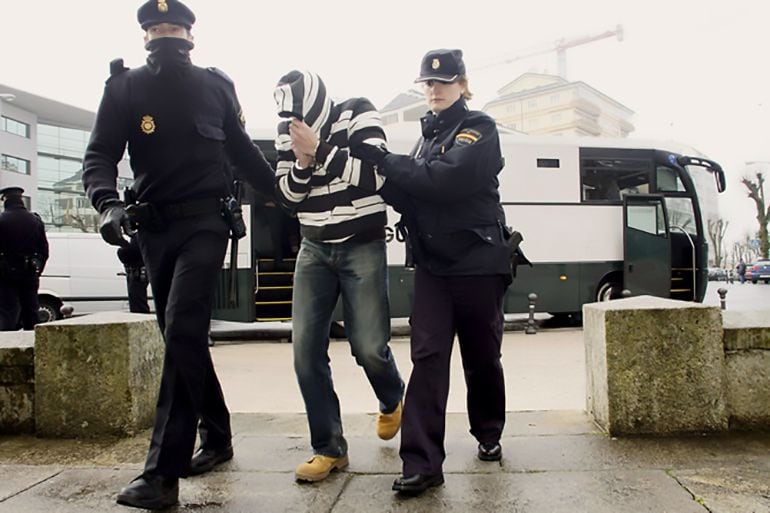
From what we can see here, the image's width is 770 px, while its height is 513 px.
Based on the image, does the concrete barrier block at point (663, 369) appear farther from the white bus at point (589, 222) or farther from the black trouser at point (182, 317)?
the white bus at point (589, 222)

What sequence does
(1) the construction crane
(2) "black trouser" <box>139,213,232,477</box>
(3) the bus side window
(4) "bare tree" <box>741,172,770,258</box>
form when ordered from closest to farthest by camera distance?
(2) "black trouser" <box>139,213,232,477</box>
(3) the bus side window
(4) "bare tree" <box>741,172,770,258</box>
(1) the construction crane

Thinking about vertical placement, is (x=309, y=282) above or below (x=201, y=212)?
below

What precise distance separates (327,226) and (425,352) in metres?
0.74

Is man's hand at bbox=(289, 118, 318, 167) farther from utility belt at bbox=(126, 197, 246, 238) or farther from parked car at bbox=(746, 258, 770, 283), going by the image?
parked car at bbox=(746, 258, 770, 283)

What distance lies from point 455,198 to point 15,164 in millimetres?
46801

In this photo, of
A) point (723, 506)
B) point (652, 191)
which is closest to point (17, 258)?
point (723, 506)

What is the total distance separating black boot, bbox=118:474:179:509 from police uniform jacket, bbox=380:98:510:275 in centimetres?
146

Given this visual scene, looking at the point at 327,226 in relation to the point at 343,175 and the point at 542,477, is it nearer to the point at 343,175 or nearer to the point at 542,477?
the point at 343,175

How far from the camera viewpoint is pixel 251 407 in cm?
527

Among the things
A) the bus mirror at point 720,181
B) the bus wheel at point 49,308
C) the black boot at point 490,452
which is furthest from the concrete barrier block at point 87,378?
the bus mirror at point 720,181

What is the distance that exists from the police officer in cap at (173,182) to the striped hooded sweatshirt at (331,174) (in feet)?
1.05

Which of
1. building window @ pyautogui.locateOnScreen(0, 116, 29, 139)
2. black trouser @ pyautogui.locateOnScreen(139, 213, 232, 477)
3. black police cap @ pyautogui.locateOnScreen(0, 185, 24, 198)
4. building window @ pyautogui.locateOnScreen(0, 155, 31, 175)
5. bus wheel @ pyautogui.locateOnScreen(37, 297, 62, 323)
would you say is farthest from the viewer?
building window @ pyautogui.locateOnScreen(0, 116, 29, 139)

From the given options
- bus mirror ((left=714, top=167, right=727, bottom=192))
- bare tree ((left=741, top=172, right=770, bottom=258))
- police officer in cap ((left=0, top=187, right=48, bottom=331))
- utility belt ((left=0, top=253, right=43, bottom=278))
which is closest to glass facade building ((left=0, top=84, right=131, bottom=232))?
Answer: police officer in cap ((left=0, top=187, right=48, bottom=331))

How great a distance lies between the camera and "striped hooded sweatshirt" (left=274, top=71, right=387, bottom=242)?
280 cm
